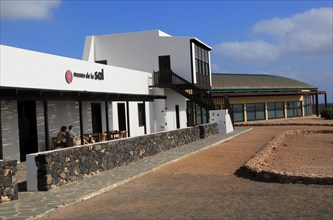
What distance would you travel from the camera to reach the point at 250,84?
50219 millimetres

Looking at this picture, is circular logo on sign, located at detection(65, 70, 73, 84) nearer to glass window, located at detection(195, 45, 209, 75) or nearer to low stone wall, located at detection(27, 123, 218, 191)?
low stone wall, located at detection(27, 123, 218, 191)

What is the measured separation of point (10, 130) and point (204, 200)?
33.6 feet

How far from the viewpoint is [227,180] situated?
37.1 feet

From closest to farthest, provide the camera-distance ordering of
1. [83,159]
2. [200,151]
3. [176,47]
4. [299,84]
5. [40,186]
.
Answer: [40,186] < [83,159] < [200,151] < [176,47] < [299,84]

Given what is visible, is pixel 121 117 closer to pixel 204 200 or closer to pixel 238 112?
pixel 204 200

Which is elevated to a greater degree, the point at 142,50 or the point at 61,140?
the point at 142,50

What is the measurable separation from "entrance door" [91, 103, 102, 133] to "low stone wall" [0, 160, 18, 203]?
14.0 m

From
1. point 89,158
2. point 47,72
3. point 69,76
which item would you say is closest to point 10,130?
point 47,72

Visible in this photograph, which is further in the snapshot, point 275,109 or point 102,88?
point 275,109

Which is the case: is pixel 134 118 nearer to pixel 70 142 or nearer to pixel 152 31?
pixel 152 31

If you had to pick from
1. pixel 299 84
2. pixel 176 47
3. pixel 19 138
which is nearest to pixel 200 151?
pixel 19 138

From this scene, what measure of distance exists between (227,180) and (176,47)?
64.5 ft

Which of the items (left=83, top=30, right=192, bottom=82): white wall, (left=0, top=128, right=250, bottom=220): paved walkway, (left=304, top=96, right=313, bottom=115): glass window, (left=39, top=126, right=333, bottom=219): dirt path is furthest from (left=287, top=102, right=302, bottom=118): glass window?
(left=39, top=126, right=333, bottom=219): dirt path

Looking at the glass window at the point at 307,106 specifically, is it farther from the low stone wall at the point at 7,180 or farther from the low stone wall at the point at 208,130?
the low stone wall at the point at 7,180
